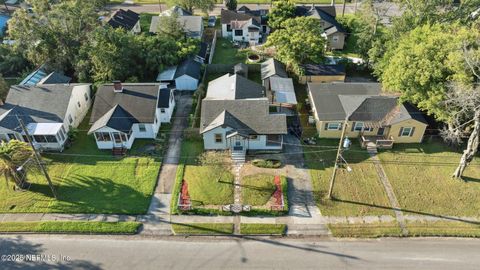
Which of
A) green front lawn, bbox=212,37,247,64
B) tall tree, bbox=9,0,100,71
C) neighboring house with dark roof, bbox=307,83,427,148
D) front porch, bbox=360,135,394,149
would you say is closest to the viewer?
neighboring house with dark roof, bbox=307,83,427,148

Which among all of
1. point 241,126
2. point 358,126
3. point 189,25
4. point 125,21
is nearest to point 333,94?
point 358,126

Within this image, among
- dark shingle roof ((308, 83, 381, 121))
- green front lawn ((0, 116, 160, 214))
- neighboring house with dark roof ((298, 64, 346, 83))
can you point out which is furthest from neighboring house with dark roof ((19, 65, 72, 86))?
dark shingle roof ((308, 83, 381, 121))

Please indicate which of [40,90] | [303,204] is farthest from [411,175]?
[40,90]

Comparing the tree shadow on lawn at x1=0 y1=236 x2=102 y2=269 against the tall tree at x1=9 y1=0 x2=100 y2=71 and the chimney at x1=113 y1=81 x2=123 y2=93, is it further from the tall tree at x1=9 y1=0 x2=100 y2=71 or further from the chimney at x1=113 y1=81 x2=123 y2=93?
the tall tree at x1=9 y1=0 x2=100 y2=71

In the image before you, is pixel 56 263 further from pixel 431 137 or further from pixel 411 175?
pixel 431 137

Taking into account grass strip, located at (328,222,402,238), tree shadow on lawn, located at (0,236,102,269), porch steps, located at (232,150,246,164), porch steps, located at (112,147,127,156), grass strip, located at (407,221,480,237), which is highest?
porch steps, located at (232,150,246,164)

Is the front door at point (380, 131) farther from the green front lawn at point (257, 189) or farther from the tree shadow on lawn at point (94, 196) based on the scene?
the tree shadow on lawn at point (94, 196)

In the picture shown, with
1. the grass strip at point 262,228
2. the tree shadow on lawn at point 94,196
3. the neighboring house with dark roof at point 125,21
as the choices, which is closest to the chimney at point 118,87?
the tree shadow on lawn at point 94,196

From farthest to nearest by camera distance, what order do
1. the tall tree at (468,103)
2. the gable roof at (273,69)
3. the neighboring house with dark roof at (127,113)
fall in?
the gable roof at (273,69), the neighboring house with dark roof at (127,113), the tall tree at (468,103)

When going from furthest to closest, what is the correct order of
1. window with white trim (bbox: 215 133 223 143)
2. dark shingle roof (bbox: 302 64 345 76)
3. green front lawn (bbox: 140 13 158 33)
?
1. green front lawn (bbox: 140 13 158 33)
2. dark shingle roof (bbox: 302 64 345 76)
3. window with white trim (bbox: 215 133 223 143)
